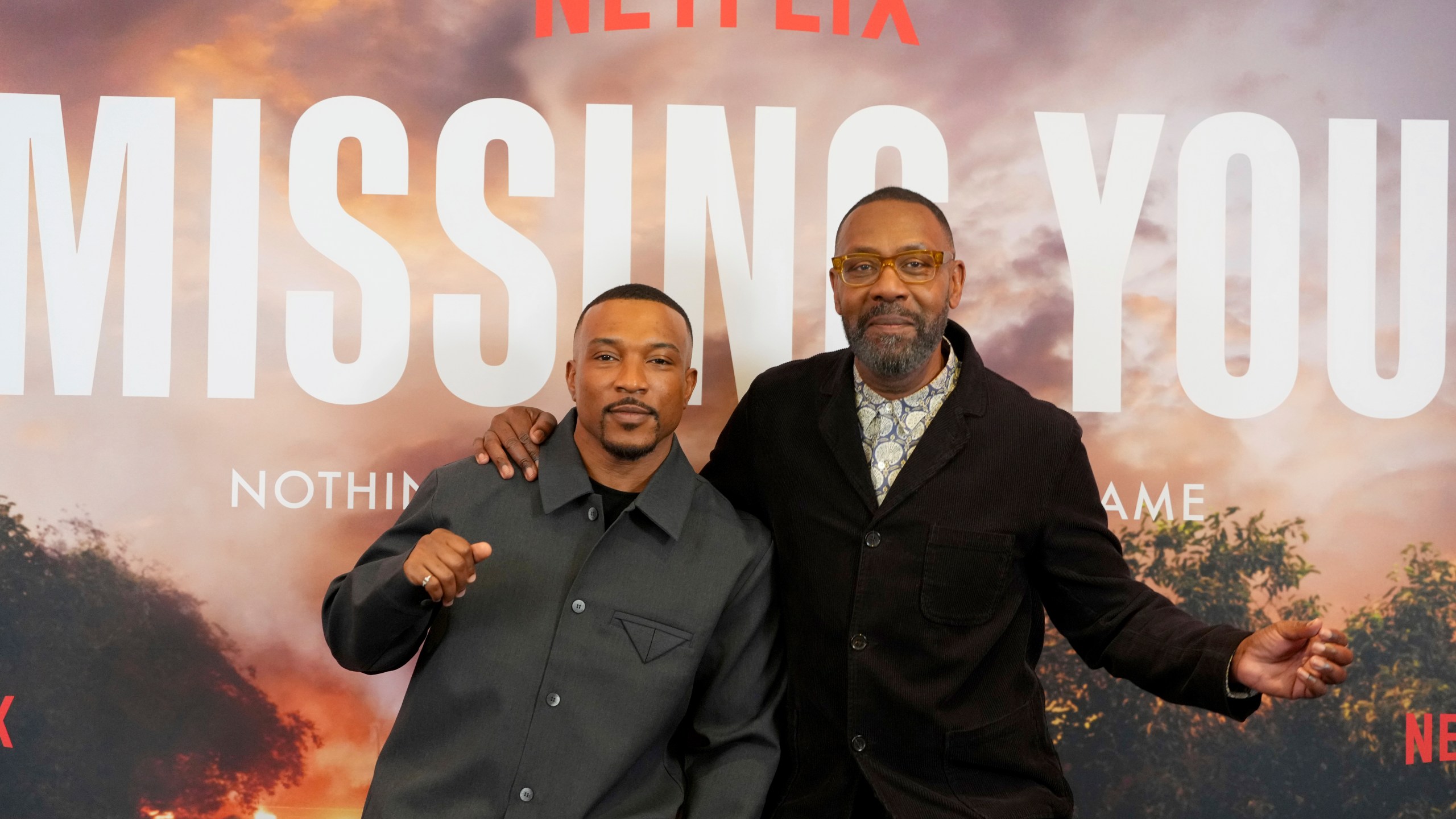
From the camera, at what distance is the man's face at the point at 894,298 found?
2459 mm

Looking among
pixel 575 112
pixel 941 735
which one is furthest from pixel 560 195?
pixel 941 735

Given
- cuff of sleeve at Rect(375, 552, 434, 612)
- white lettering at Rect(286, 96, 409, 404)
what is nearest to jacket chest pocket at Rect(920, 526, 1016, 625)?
cuff of sleeve at Rect(375, 552, 434, 612)

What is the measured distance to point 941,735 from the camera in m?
2.37

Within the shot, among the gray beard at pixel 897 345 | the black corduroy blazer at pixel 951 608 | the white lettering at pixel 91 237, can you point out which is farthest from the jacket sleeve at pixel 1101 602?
the white lettering at pixel 91 237

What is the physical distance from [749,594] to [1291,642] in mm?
1133

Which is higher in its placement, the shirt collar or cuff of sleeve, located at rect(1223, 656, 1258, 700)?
the shirt collar

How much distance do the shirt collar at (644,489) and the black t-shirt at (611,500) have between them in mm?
52

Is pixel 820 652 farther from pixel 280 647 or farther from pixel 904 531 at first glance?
pixel 280 647

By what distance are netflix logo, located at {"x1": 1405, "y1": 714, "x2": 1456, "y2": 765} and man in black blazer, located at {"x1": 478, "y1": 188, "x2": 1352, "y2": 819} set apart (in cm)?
145

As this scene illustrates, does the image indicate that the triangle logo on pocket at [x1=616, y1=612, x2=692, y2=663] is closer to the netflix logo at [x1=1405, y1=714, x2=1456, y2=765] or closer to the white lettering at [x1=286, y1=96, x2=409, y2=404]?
the white lettering at [x1=286, y1=96, x2=409, y2=404]

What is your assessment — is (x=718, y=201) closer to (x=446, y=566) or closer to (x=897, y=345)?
(x=897, y=345)

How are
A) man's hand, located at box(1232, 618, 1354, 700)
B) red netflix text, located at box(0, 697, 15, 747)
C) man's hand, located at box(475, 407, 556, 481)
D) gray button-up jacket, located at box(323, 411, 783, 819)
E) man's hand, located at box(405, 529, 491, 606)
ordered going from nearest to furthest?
man's hand, located at box(1232, 618, 1354, 700), man's hand, located at box(405, 529, 491, 606), gray button-up jacket, located at box(323, 411, 783, 819), man's hand, located at box(475, 407, 556, 481), red netflix text, located at box(0, 697, 15, 747)

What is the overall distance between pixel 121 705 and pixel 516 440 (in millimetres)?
1663

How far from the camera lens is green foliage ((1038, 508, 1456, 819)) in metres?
3.23
